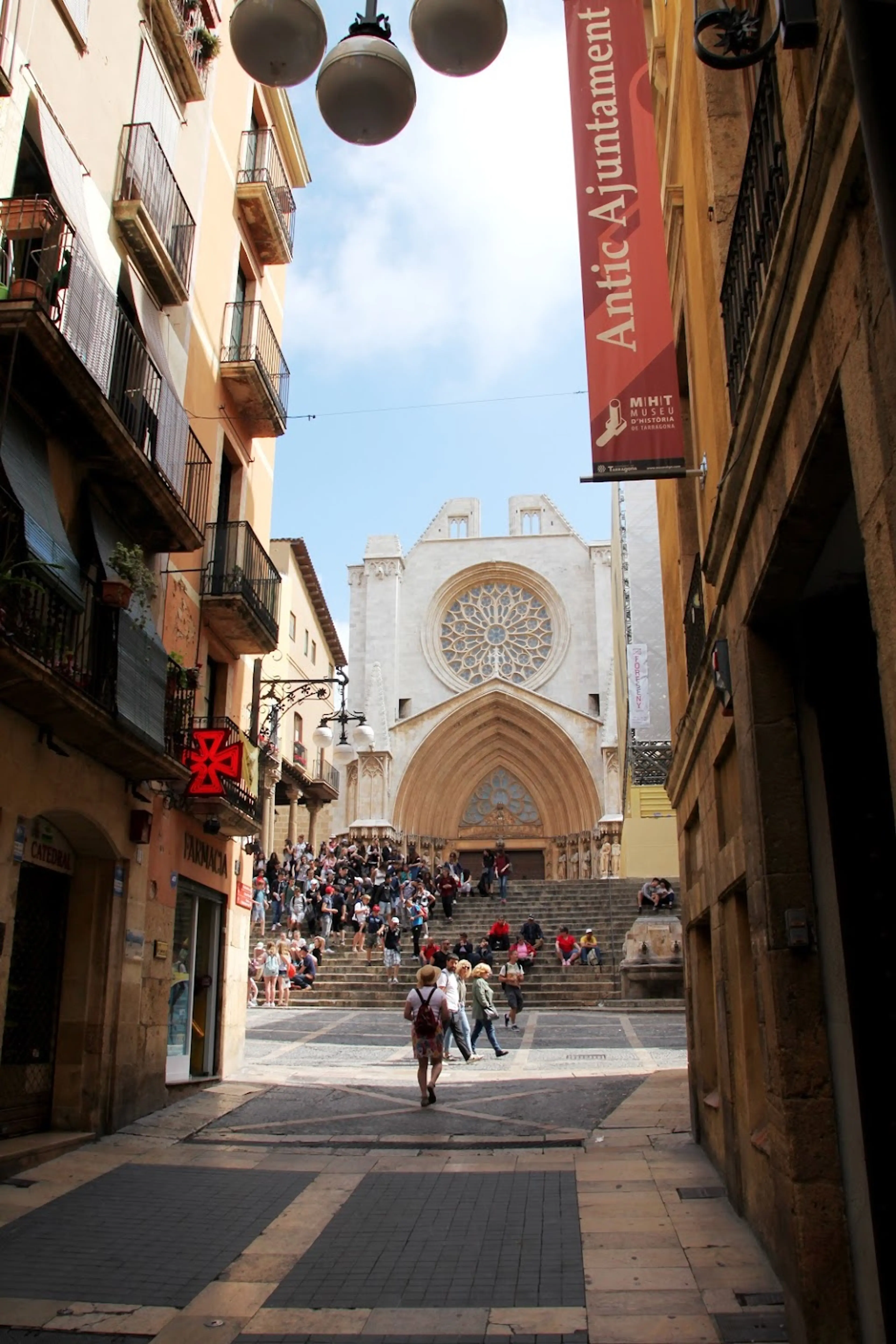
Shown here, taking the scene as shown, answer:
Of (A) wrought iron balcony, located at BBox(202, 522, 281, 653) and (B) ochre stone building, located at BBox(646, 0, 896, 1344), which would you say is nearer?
(B) ochre stone building, located at BBox(646, 0, 896, 1344)

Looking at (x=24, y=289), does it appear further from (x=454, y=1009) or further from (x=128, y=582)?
(x=454, y=1009)

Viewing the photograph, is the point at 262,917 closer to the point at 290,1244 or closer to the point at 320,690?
the point at 320,690

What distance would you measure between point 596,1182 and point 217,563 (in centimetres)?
866

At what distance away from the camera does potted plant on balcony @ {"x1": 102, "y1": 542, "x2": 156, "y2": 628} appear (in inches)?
393

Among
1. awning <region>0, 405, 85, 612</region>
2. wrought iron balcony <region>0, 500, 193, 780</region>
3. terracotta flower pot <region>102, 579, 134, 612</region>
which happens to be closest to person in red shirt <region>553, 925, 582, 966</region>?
wrought iron balcony <region>0, 500, 193, 780</region>

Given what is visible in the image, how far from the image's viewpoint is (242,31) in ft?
15.8

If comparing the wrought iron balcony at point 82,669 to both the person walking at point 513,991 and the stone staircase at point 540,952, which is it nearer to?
the person walking at point 513,991

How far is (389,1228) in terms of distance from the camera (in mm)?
6957

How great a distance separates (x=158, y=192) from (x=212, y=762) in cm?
630

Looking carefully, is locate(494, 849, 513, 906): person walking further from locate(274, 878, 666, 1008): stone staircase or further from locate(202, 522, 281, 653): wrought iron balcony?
locate(202, 522, 281, 653): wrought iron balcony

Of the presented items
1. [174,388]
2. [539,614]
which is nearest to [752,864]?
[174,388]

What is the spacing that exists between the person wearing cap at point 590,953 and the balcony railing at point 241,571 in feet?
40.1

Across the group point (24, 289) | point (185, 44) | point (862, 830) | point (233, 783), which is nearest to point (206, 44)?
point (185, 44)

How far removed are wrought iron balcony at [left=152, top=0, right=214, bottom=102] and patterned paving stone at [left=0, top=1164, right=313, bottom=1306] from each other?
1180 cm
